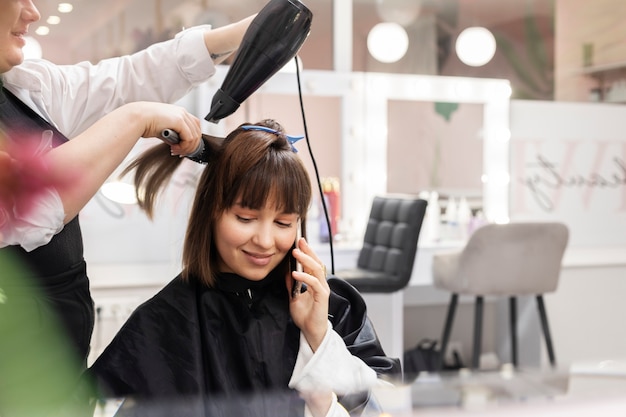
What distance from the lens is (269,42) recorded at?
0.82m

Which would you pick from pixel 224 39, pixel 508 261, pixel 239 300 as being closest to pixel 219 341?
pixel 239 300

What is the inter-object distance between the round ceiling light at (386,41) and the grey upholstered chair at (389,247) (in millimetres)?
887

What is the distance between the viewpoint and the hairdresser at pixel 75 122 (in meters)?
0.48

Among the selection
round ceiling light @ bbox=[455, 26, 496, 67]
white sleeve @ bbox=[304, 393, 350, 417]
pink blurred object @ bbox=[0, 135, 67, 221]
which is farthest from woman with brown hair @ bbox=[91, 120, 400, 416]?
round ceiling light @ bbox=[455, 26, 496, 67]

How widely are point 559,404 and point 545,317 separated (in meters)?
3.08

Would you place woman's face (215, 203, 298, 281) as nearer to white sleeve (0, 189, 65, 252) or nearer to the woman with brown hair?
the woman with brown hair

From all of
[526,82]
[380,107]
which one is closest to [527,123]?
[526,82]

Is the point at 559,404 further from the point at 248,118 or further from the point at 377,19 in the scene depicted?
the point at 377,19

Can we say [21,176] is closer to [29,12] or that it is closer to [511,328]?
[29,12]

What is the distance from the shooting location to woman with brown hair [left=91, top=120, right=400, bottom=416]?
36.8 inches

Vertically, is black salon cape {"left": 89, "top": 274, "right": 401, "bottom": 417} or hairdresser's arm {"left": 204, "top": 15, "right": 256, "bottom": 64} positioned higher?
hairdresser's arm {"left": 204, "top": 15, "right": 256, "bottom": 64}

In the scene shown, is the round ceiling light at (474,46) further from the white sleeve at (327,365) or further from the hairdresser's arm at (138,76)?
the white sleeve at (327,365)

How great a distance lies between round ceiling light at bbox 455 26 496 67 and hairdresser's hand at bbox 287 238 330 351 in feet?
10.1

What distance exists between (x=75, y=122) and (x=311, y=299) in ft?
1.30
